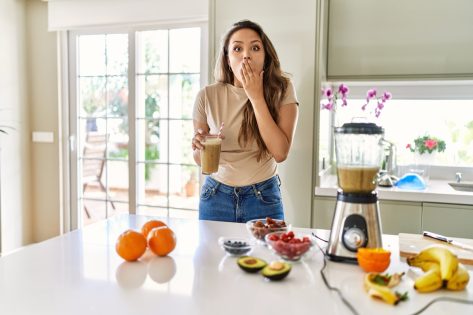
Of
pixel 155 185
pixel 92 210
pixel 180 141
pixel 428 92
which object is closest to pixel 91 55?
pixel 180 141

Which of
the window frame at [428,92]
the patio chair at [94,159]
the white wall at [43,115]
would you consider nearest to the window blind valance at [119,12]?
the white wall at [43,115]

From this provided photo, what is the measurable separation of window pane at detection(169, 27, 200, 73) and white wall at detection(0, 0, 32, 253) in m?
1.33

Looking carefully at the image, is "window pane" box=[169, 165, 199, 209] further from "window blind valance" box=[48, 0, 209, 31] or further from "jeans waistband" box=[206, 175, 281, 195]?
"jeans waistband" box=[206, 175, 281, 195]

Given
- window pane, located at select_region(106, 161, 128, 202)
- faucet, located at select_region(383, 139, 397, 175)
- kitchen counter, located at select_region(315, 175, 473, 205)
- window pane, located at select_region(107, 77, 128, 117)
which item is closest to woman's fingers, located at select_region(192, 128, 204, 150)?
kitchen counter, located at select_region(315, 175, 473, 205)

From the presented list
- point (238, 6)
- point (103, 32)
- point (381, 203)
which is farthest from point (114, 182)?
point (381, 203)

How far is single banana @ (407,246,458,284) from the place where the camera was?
89cm

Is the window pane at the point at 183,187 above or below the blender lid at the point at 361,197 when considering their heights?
below

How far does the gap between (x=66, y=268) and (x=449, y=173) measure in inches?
101

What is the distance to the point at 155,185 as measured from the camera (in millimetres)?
3422

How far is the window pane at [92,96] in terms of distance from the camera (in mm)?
3535

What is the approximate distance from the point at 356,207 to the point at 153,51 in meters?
2.67

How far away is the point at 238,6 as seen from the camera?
249 cm

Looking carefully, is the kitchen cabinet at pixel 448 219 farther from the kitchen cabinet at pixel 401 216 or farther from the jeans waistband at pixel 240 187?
the jeans waistband at pixel 240 187

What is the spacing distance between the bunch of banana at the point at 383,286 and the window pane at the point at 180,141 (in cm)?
249
